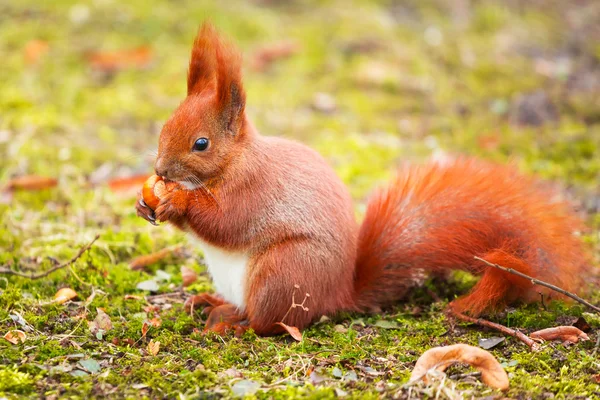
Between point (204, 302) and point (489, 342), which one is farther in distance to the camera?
point (204, 302)

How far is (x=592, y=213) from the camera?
13.0 feet

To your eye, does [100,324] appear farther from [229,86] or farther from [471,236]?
[471,236]

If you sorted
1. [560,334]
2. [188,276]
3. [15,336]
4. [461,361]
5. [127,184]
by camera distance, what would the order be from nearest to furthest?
[461,361] → [15,336] → [560,334] → [188,276] → [127,184]

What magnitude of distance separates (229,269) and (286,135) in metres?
2.51

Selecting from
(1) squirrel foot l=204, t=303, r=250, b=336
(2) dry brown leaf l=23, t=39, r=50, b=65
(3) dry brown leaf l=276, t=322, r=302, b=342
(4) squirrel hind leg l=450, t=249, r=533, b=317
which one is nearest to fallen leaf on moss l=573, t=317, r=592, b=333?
(4) squirrel hind leg l=450, t=249, r=533, b=317

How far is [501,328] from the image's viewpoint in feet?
8.32

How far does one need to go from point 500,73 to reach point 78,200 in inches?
154

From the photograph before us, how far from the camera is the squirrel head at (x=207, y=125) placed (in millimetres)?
2535

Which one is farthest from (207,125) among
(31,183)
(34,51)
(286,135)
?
(34,51)

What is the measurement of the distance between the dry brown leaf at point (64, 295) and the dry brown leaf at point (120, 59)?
11.3 ft

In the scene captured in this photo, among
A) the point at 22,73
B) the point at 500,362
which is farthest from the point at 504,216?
the point at 22,73

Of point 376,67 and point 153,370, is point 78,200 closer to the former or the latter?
point 153,370

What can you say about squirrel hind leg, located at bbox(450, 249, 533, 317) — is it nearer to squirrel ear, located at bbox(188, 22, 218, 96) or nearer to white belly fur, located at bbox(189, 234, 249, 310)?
white belly fur, located at bbox(189, 234, 249, 310)

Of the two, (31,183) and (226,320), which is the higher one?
(31,183)
